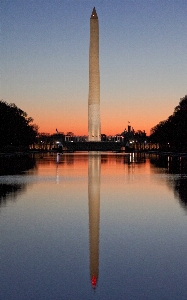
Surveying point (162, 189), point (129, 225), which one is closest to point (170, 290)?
point (129, 225)

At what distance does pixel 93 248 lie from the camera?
30.1 ft

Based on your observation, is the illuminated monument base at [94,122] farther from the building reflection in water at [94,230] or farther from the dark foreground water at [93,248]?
the dark foreground water at [93,248]

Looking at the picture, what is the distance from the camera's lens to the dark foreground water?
6734 mm

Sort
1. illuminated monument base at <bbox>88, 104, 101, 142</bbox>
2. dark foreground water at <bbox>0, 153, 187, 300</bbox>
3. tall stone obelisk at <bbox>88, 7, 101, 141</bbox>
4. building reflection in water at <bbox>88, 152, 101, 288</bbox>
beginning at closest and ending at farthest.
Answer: dark foreground water at <bbox>0, 153, 187, 300</bbox> < building reflection in water at <bbox>88, 152, 101, 288</bbox> < tall stone obelisk at <bbox>88, 7, 101, 141</bbox> < illuminated monument base at <bbox>88, 104, 101, 142</bbox>

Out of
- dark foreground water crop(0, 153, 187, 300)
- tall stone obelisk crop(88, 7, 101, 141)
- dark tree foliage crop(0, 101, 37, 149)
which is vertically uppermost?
tall stone obelisk crop(88, 7, 101, 141)

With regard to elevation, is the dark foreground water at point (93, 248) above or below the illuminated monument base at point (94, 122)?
below

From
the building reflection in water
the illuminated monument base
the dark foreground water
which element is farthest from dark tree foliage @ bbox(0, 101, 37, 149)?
the dark foreground water

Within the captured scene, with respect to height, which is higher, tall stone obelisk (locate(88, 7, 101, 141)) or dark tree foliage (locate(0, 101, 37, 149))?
tall stone obelisk (locate(88, 7, 101, 141))

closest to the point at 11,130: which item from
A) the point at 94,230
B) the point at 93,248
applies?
the point at 94,230

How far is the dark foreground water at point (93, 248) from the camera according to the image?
6.73m

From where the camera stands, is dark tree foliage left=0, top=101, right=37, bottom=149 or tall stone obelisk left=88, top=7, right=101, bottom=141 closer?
dark tree foliage left=0, top=101, right=37, bottom=149

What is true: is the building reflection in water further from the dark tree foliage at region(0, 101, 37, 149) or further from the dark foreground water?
the dark tree foliage at region(0, 101, 37, 149)

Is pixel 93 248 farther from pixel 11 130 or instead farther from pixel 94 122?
pixel 94 122

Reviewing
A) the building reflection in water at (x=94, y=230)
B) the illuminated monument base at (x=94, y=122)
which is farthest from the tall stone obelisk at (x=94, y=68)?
the building reflection in water at (x=94, y=230)
